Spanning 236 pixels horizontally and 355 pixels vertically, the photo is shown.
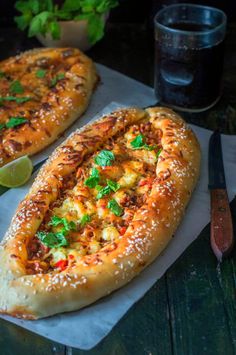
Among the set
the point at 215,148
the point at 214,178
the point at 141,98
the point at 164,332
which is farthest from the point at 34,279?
the point at 141,98

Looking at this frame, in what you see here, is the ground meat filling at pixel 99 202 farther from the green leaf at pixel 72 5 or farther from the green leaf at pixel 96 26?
the green leaf at pixel 72 5

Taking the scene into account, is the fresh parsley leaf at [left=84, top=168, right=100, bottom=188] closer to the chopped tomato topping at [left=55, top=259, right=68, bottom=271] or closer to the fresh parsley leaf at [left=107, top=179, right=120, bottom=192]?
the fresh parsley leaf at [left=107, top=179, right=120, bottom=192]

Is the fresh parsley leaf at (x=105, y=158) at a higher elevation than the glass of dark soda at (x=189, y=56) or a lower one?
lower

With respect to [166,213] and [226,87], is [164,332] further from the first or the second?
[226,87]

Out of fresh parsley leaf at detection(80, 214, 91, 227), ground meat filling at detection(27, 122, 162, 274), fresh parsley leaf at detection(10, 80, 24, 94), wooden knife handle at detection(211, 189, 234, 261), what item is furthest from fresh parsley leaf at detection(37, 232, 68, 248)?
fresh parsley leaf at detection(10, 80, 24, 94)

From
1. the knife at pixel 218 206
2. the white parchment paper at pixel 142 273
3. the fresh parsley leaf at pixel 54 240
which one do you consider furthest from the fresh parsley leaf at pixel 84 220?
the knife at pixel 218 206

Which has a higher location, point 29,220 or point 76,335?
point 29,220
